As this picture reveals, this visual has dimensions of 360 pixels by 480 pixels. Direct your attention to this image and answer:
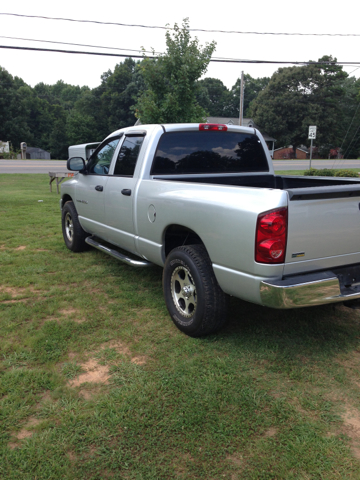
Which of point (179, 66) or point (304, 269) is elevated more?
point (179, 66)

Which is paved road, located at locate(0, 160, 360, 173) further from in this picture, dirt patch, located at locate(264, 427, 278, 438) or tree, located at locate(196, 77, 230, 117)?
tree, located at locate(196, 77, 230, 117)

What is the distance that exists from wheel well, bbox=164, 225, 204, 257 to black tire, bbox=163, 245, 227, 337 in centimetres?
23

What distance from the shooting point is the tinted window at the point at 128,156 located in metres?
4.60

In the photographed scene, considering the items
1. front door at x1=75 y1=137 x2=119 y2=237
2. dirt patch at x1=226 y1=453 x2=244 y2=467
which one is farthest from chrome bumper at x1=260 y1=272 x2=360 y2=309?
front door at x1=75 y1=137 x2=119 y2=237

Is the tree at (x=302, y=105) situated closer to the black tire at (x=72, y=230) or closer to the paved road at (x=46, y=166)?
the paved road at (x=46, y=166)

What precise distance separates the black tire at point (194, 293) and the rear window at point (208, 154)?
1136 mm

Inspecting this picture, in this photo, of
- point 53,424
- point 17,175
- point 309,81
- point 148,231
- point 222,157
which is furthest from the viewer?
point 309,81

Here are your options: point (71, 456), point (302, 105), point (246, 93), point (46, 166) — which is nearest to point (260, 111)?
point (302, 105)

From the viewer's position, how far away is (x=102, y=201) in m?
5.21

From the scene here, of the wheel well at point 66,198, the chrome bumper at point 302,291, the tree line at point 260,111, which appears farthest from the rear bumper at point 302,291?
the tree line at point 260,111

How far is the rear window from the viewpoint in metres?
4.38

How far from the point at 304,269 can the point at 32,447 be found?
212 cm

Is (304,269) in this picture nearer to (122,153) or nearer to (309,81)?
(122,153)

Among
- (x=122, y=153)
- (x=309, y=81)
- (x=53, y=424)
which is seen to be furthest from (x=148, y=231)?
(x=309, y=81)
